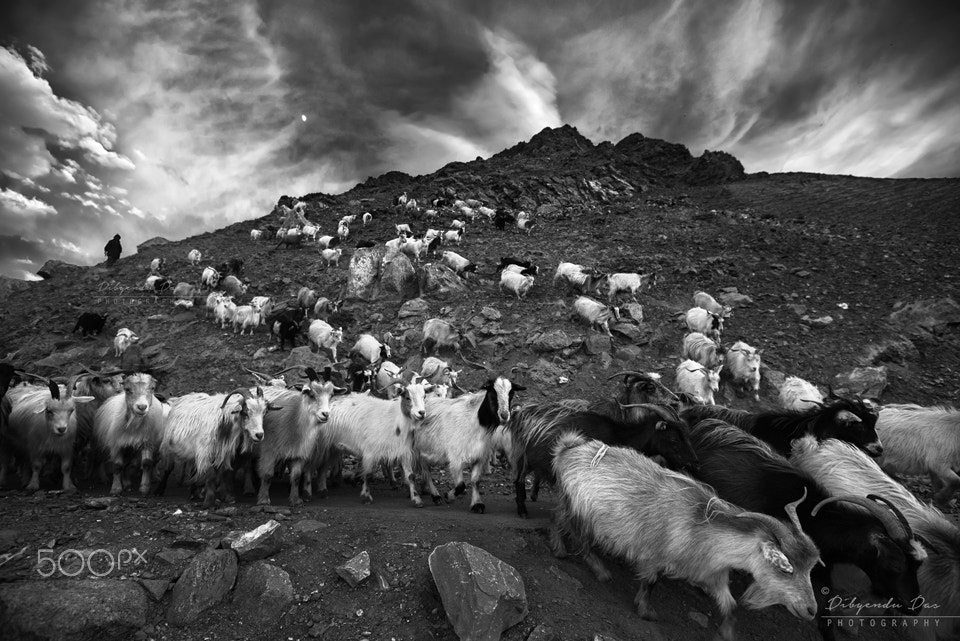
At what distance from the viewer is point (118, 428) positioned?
6.74m

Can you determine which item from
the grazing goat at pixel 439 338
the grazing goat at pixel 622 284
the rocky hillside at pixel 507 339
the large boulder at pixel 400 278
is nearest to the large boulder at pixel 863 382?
the rocky hillside at pixel 507 339

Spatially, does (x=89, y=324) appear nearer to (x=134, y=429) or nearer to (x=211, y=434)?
(x=134, y=429)

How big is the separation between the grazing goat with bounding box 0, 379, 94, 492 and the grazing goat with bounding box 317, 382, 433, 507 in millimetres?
3868

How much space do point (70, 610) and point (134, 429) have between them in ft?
14.4

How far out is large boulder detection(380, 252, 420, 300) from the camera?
1905 cm

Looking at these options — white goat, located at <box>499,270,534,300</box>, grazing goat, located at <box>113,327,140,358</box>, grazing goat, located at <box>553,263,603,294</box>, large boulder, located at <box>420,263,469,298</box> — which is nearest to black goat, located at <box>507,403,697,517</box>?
white goat, located at <box>499,270,534,300</box>

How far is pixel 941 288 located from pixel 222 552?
24178 mm

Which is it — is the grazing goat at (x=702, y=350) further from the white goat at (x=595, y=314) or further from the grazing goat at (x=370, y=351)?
the grazing goat at (x=370, y=351)

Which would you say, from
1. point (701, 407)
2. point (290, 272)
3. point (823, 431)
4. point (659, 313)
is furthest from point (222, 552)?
point (290, 272)

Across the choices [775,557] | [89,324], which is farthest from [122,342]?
[775,557]

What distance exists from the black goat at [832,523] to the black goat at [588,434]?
0.49 metres

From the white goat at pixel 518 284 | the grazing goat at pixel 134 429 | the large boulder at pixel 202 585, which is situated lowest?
the large boulder at pixel 202 585

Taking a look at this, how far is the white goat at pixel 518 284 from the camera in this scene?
1789 cm

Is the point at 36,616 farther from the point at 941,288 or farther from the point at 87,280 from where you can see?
the point at 87,280
